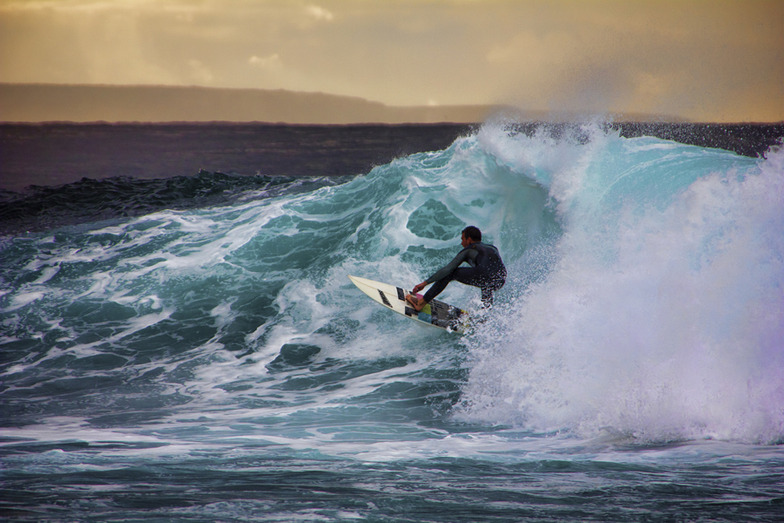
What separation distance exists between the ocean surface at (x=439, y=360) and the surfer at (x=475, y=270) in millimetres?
219

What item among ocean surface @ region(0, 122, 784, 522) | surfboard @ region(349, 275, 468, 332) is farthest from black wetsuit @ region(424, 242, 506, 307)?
surfboard @ region(349, 275, 468, 332)

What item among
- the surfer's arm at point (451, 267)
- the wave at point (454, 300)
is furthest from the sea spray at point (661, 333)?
the surfer's arm at point (451, 267)

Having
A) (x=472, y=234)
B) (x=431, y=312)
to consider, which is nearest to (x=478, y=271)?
(x=472, y=234)

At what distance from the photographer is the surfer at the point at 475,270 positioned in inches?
278

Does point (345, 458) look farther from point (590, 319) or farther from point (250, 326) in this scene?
point (250, 326)

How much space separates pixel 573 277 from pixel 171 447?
12.2 feet

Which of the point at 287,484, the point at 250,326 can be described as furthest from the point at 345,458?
the point at 250,326

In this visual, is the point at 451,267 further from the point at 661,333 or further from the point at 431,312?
the point at 661,333

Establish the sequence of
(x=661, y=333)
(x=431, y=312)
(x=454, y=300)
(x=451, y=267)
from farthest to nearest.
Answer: (x=454, y=300), (x=431, y=312), (x=451, y=267), (x=661, y=333)

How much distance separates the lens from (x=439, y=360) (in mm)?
7117

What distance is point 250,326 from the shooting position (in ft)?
28.3

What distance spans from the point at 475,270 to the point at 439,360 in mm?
992

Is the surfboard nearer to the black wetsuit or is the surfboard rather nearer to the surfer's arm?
the black wetsuit

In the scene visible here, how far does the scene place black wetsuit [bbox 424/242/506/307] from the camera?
7.07 metres
